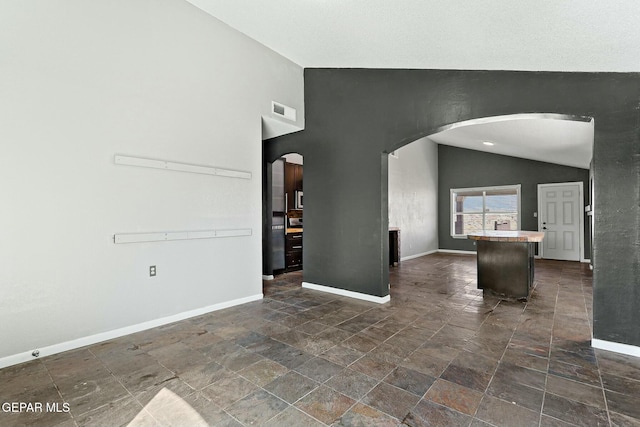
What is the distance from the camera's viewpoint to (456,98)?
3553mm

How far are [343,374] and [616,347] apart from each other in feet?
7.91

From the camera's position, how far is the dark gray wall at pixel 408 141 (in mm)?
2594

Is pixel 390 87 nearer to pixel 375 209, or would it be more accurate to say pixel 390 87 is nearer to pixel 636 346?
pixel 375 209

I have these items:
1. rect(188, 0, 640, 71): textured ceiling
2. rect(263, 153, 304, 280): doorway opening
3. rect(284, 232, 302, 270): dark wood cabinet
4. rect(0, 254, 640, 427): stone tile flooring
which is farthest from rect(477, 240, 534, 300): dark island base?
rect(284, 232, 302, 270): dark wood cabinet

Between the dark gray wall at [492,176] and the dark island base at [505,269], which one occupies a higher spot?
the dark gray wall at [492,176]

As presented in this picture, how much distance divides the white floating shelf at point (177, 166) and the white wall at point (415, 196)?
4750 mm

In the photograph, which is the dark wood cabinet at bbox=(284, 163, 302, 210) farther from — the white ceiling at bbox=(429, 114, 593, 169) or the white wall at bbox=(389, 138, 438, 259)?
the white ceiling at bbox=(429, 114, 593, 169)

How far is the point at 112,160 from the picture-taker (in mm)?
2988

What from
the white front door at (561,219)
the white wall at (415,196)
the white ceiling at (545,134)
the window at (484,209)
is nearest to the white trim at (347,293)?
the white ceiling at (545,134)

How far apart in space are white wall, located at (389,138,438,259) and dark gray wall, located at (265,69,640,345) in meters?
3.53

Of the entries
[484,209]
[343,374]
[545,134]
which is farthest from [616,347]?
[484,209]

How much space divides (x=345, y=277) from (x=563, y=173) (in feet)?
23.6

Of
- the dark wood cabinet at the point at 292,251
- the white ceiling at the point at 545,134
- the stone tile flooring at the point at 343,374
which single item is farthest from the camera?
the dark wood cabinet at the point at 292,251

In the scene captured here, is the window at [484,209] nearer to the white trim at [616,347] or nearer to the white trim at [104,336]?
the white trim at [616,347]
